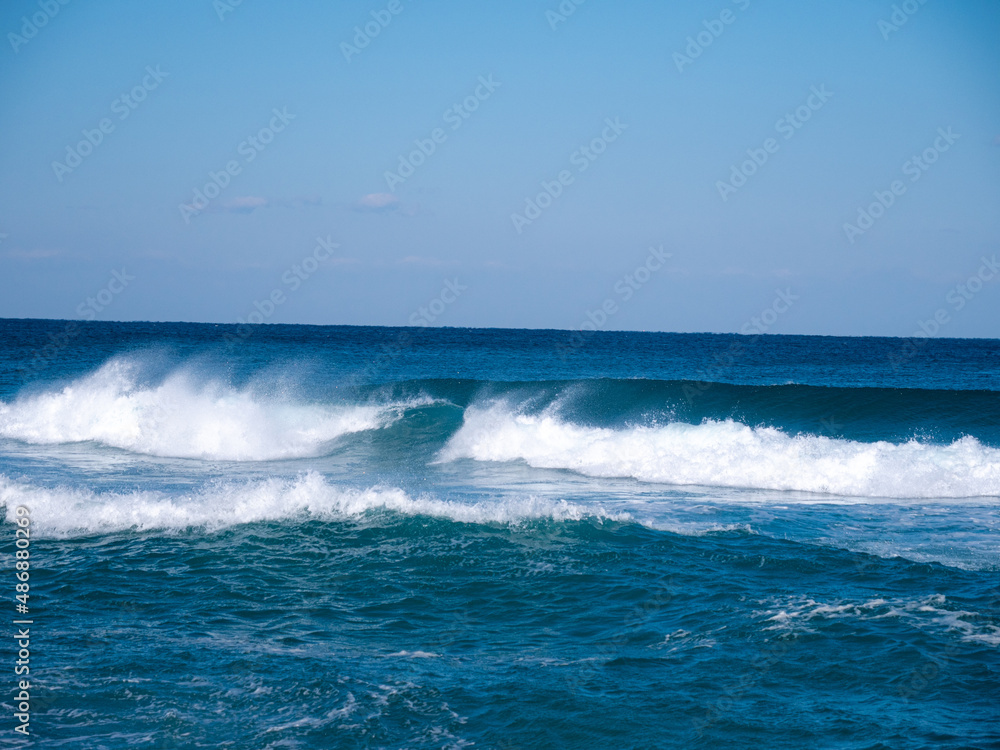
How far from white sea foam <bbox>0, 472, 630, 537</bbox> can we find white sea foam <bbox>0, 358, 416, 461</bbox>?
23.9 ft

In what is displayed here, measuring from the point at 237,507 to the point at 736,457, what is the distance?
1044cm

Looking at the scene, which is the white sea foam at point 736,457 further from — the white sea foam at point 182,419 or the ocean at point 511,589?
the white sea foam at point 182,419

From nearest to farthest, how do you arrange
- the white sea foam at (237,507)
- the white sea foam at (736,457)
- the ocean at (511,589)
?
1. the ocean at (511,589)
2. the white sea foam at (237,507)
3. the white sea foam at (736,457)

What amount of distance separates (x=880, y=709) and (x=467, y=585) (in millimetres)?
4628

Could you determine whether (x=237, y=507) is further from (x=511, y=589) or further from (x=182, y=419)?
(x=182, y=419)

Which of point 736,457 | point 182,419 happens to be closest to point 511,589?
point 736,457

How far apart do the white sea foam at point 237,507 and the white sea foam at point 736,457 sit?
5.01 metres

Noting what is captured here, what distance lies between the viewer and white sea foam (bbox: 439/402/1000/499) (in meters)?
15.6

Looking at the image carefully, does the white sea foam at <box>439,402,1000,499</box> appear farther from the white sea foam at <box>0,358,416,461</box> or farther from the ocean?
the white sea foam at <box>0,358,416,461</box>

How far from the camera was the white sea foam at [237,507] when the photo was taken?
459 inches

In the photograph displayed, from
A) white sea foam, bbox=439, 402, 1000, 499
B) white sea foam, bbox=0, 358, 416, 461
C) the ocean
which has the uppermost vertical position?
white sea foam, bbox=0, 358, 416, 461

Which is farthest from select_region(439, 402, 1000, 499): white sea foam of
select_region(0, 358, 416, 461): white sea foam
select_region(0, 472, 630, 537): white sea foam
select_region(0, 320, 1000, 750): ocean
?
select_region(0, 472, 630, 537): white sea foam

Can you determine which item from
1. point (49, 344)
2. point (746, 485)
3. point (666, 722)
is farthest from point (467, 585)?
point (49, 344)

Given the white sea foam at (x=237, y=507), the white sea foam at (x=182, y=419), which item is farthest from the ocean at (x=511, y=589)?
the white sea foam at (x=182, y=419)
